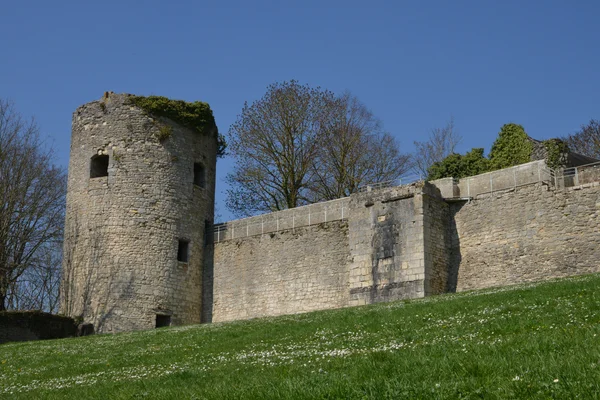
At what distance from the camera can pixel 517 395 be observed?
Answer: 779cm

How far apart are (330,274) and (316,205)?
2.57 m

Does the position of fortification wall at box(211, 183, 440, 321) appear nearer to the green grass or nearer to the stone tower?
the stone tower

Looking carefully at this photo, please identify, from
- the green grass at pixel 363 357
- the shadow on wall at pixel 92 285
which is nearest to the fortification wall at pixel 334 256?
the shadow on wall at pixel 92 285

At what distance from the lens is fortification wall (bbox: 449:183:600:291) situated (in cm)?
2189

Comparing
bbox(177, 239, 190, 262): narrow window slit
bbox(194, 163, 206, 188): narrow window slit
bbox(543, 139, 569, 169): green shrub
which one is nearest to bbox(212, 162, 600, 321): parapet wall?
bbox(543, 139, 569, 169): green shrub

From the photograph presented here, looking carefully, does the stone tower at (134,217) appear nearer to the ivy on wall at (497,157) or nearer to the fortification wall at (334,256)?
the fortification wall at (334,256)

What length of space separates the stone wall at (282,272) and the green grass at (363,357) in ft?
18.9

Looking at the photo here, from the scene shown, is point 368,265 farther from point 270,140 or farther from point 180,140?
point 270,140

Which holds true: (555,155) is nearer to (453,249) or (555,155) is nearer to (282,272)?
(453,249)

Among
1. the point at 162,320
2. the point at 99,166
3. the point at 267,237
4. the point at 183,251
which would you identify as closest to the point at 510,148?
the point at 267,237

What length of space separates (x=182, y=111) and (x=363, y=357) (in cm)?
1999

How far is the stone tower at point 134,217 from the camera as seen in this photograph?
27359 mm

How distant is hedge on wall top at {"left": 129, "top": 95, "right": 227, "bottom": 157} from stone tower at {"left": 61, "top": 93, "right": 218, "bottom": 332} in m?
0.04

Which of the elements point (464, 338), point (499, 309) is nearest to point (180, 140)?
point (499, 309)
